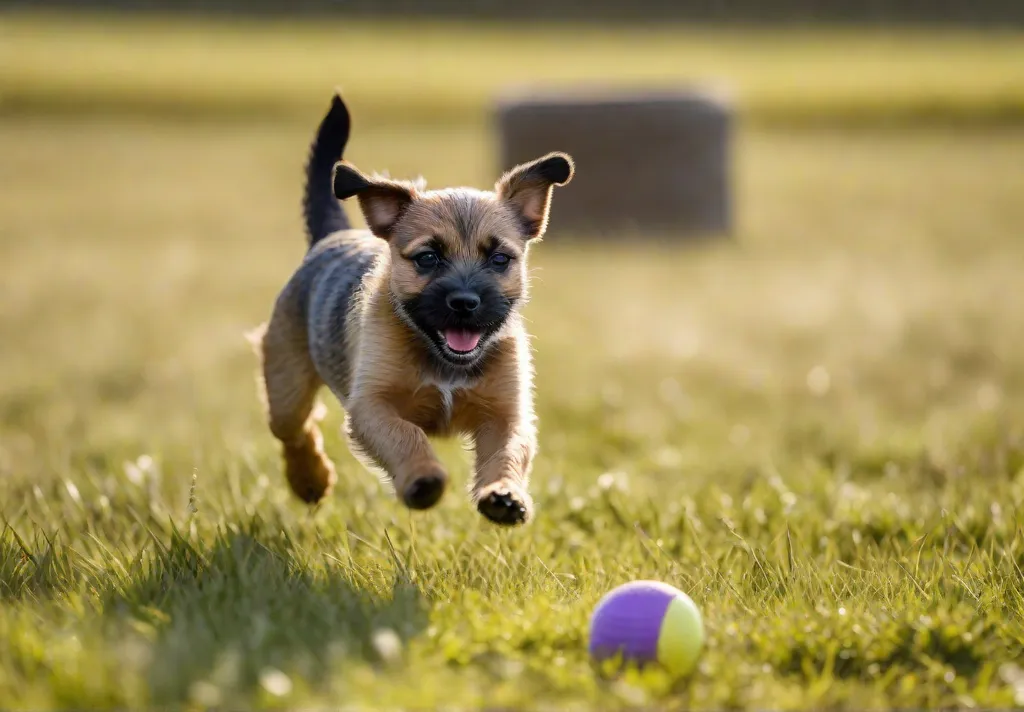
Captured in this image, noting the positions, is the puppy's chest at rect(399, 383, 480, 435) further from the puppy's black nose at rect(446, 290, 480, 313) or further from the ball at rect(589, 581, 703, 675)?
the ball at rect(589, 581, 703, 675)

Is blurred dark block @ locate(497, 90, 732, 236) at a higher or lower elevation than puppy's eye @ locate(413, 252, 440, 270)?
lower

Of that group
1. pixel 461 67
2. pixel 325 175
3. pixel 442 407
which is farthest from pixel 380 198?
pixel 461 67

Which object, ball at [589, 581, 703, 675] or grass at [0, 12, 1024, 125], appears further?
grass at [0, 12, 1024, 125]

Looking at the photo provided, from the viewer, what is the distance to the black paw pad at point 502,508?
362 centimetres

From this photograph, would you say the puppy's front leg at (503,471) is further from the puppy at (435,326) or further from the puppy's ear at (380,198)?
the puppy's ear at (380,198)

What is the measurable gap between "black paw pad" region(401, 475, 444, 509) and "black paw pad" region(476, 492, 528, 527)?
130 millimetres

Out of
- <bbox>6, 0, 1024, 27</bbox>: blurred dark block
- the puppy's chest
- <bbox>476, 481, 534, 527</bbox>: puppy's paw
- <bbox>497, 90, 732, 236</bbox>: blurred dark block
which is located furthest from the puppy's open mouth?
<bbox>6, 0, 1024, 27</bbox>: blurred dark block

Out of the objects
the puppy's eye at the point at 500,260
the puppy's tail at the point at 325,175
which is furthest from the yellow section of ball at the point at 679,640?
the puppy's tail at the point at 325,175

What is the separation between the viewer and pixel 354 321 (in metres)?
Result: 4.53

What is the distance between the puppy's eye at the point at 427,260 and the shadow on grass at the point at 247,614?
993mm

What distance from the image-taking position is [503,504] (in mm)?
3623

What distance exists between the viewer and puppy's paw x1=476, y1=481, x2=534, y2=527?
362 centimetres

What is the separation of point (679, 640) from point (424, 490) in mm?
906

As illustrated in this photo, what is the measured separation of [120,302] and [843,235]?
8066 millimetres
